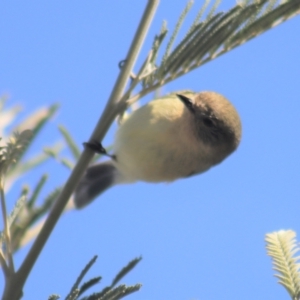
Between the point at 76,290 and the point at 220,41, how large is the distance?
948mm

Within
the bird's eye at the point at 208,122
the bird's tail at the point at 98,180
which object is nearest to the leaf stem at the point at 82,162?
the bird's eye at the point at 208,122

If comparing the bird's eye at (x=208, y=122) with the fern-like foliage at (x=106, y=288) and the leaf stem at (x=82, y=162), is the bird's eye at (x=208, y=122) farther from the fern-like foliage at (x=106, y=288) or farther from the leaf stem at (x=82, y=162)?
the fern-like foliage at (x=106, y=288)

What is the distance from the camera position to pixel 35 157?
76.5 inches

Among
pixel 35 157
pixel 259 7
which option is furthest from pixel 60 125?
pixel 259 7

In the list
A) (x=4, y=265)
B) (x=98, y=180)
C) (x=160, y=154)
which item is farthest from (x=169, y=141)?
(x=4, y=265)

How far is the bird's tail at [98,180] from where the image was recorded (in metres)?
4.04

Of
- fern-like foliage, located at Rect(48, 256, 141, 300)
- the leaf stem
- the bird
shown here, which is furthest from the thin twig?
the bird

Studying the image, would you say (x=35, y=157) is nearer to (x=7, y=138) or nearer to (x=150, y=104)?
(x=7, y=138)

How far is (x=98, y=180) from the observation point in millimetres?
4141

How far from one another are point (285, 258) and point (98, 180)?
2732 millimetres

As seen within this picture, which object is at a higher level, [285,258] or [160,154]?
[160,154]

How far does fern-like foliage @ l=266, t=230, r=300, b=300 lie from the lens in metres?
1.43

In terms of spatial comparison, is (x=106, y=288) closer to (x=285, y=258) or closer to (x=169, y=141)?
(x=285, y=258)

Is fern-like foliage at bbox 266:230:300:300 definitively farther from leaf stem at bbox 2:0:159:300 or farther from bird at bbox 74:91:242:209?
bird at bbox 74:91:242:209
